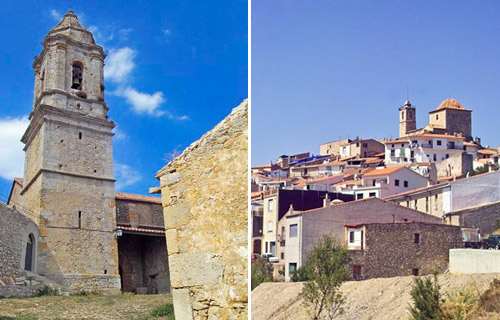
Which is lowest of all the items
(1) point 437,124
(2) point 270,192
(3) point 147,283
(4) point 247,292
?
(3) point 147,283

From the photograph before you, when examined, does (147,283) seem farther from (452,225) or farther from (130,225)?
(452,225)

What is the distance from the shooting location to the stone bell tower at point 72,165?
447 inches

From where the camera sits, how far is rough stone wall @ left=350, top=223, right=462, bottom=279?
1048 centimetres

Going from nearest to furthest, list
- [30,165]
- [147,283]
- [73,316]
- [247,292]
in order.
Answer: [247,292] → [73,316] → [30,165] → [147,283]

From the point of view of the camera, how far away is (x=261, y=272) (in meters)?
11.7

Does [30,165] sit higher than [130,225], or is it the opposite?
[30,165]

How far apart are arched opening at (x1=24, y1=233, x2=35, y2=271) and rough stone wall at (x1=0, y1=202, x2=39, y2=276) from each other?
0.76 ft

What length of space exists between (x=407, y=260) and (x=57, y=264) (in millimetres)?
6002

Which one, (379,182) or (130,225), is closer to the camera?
(379,182)

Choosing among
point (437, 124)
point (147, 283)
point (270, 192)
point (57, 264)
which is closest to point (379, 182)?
point (270, 192)

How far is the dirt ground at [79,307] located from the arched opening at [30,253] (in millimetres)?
969

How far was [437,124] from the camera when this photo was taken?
16.0 meters

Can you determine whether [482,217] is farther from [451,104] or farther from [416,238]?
[451,104]

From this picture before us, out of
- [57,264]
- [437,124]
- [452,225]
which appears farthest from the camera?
[437,124]
